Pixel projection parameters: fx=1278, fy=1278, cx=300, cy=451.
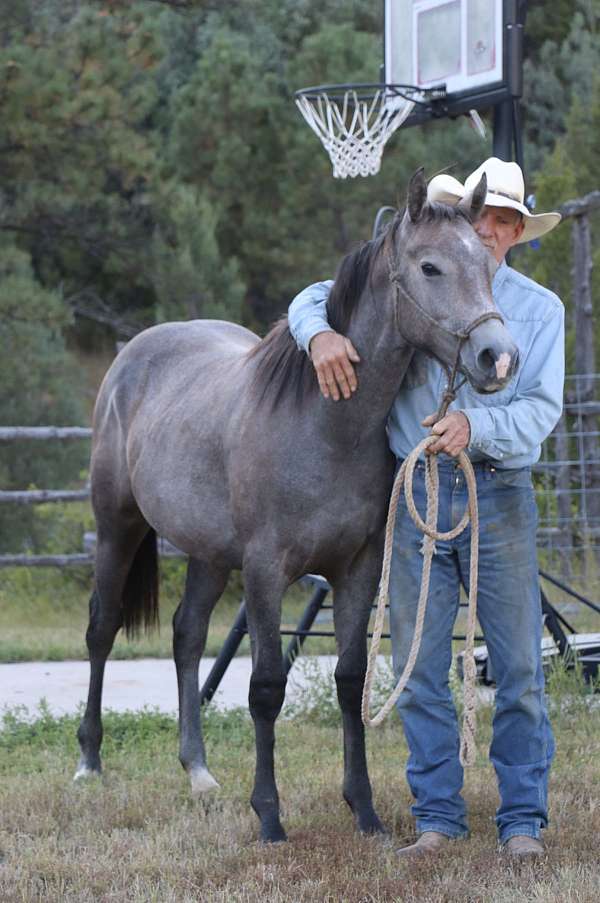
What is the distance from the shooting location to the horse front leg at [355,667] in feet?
13.1

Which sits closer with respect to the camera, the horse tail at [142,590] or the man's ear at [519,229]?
the man's ear at [519,229]

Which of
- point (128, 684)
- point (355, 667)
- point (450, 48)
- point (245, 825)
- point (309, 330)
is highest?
point (450, 48)

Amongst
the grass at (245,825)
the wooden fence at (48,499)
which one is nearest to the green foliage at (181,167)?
the wooden fence at (48,499)

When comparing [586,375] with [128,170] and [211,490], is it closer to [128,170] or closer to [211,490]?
[211,490]

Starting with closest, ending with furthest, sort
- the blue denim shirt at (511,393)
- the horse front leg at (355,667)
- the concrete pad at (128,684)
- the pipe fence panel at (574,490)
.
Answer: the blue denim shirt at (511,393), the horse front leg at (355,667), the concrete pad at (128,684), the pipe fence panel at (574,490)

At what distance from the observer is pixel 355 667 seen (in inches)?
159

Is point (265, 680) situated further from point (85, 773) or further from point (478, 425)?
point (85, 773)

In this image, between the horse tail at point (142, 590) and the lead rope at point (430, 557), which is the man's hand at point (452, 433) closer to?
the lead rope at point (430, 557)

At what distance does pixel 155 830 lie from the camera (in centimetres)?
402

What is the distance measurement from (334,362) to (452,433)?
442 millimetres

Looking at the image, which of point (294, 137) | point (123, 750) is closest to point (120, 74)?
point (294, 137)

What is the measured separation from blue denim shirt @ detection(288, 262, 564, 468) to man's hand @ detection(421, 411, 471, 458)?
2cm

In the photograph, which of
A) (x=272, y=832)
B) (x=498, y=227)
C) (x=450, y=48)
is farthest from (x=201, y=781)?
(x=450, y=48)

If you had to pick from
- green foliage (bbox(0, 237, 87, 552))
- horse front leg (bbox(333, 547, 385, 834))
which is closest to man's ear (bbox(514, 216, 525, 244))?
horse front leg (bbox(333, 547, 385, 834))
